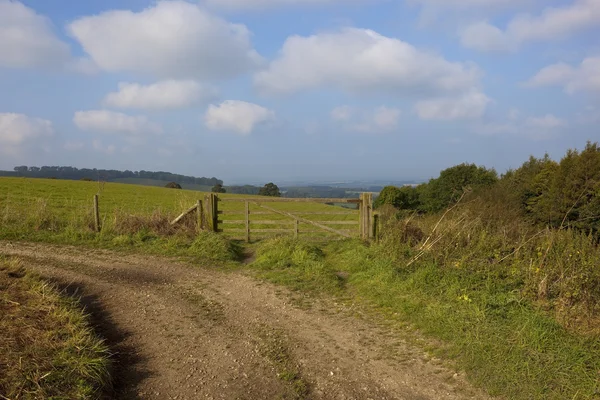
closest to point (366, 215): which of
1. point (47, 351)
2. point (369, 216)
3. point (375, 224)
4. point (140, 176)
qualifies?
point (369, 216)

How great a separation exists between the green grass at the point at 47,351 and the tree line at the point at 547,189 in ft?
38.9

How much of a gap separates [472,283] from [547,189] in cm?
2323

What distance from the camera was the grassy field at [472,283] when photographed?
15.0 feet

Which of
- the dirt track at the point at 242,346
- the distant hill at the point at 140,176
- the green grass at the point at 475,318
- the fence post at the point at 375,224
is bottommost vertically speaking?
the dirt track at the point at 242,346

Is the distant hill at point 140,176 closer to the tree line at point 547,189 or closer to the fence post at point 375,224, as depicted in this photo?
the tree line at point 547,189

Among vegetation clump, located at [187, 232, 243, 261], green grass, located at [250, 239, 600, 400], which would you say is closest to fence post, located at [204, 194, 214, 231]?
vegetation clump, located at [187, 232, 243, 261]

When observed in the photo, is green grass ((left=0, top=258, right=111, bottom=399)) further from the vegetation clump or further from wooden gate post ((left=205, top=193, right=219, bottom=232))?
wooden gate post ((left=205, top=193, right=219, bottom=232))

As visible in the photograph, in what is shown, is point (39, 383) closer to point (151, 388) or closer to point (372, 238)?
point (151, 388)

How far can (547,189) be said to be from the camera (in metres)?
26.1

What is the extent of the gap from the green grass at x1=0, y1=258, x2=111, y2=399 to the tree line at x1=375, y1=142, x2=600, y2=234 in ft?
38.9

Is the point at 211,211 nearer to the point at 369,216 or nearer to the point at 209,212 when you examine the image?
the point at 209,212

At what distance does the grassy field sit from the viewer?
459 centimetres

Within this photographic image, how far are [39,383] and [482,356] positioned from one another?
4.76 m

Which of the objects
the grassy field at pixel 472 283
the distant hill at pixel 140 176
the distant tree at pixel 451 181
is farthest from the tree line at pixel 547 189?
the distant hill at pixel 140 176
